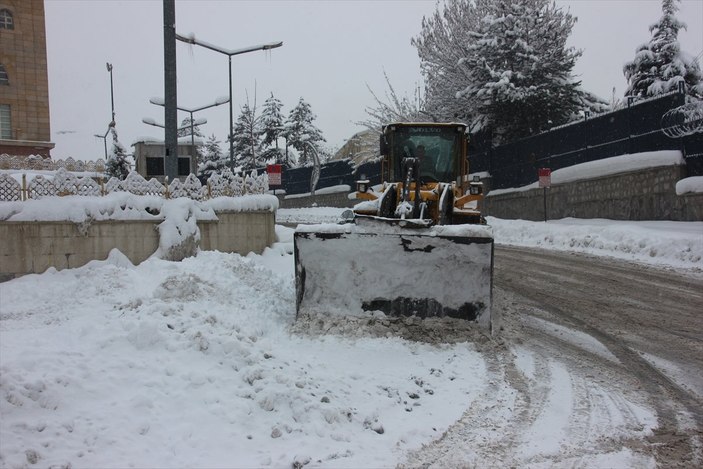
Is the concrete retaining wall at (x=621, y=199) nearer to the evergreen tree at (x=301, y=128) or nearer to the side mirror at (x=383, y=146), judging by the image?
the side mirror at (x=383, y=146)

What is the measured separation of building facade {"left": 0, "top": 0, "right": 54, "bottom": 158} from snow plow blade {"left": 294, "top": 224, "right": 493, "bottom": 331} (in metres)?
32.6

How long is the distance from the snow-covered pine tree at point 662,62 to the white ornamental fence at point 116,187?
2012cm

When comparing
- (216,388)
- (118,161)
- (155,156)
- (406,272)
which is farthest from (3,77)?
(216,388)

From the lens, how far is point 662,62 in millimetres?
24156

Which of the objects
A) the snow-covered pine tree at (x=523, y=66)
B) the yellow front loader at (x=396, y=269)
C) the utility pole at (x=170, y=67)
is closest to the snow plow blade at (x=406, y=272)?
the yellow front loader at (x=396, y=269)

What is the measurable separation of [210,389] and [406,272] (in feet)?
8.72

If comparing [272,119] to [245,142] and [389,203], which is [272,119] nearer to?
[245,142]

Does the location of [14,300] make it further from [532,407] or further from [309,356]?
[532,407]

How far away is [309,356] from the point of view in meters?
5.14

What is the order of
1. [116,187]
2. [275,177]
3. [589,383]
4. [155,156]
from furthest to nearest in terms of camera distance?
[155,156] → [275,177] → [116,187] → [589,383]

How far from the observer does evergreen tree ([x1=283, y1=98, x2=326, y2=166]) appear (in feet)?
174

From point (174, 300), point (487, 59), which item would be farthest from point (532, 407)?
point (487, 59)

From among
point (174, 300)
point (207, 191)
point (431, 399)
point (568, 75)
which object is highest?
point (568, 75)

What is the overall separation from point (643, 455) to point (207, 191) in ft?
32.2
